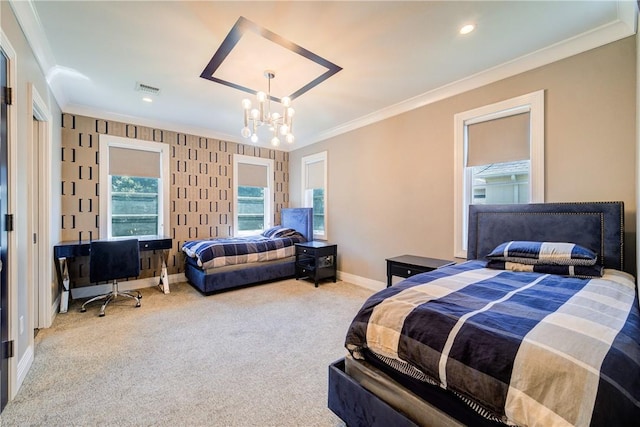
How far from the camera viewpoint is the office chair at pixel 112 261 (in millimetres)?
3031

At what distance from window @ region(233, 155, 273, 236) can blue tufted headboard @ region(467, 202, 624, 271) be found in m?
3.96

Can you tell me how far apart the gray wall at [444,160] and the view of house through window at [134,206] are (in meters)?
2.65

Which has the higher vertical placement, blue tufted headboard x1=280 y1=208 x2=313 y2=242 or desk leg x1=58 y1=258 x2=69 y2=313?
blue tufted headboard x1=280 y1=208 x2=313 y2=242

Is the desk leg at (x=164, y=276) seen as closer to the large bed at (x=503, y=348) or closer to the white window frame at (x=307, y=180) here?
the white window frame at (x=307, y=180)

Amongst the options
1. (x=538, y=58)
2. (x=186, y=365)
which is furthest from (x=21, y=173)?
(x=538, y=58)

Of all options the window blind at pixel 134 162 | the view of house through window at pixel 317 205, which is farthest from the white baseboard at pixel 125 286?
the view of house through window at pixel 317 205

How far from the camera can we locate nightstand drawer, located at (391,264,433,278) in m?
2.84

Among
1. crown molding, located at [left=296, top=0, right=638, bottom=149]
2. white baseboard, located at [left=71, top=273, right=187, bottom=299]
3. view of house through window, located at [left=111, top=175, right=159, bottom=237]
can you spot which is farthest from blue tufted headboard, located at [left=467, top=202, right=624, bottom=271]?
view of house through window, located at [left=111, top=175, right=159, bottom=237]

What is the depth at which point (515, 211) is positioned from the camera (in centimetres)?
246

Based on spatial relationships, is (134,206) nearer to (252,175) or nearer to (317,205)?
(252,175)

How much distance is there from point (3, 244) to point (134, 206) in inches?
110

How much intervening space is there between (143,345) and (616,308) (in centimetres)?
326

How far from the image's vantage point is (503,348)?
3.02 feet

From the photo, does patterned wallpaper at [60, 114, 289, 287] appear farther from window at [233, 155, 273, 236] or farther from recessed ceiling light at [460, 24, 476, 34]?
recessed ceiling light at [460, 24, 476, 34]
